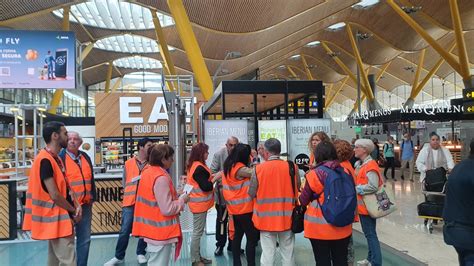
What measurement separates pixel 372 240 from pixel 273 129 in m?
4.17

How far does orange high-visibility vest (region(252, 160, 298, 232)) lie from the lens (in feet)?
13.1

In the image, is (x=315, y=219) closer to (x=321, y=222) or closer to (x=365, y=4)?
(x=321, y=222)

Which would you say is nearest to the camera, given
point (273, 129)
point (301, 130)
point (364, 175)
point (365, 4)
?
point (364, 175)

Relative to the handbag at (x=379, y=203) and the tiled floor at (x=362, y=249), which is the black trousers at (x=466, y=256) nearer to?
the handbag at (x=379, y=203)

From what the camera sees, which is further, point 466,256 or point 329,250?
point 329,250

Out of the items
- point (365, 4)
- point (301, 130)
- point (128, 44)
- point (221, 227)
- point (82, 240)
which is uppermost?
point (365, 4)

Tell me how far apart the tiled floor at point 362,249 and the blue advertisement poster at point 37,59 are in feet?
14.5

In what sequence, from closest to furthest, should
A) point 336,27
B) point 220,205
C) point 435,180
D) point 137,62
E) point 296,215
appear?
point 296,215
point 220,205
point 435,180
point 336,27
point 137,62

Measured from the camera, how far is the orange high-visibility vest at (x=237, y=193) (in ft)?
14.6

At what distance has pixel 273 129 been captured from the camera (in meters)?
8.55

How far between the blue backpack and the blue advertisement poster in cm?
817

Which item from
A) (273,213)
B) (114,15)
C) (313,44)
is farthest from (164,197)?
(313,44)

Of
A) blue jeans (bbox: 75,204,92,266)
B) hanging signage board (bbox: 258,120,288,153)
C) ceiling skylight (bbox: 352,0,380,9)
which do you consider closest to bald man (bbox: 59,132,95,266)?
blue jeans (bbox: 75,204,92,266)

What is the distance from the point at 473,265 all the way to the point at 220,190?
3421 millimetres
